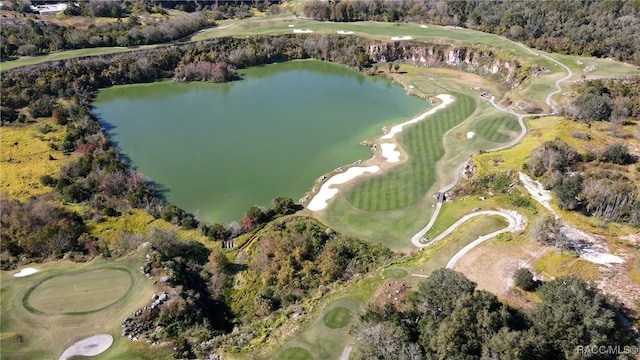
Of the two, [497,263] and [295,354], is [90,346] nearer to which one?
[295,354]

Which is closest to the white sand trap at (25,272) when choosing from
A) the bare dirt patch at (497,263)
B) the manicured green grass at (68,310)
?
the manicured green grass at (68,310)

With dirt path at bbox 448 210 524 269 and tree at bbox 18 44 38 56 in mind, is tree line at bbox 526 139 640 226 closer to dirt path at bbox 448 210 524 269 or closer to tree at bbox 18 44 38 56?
dirt path at bbox 448 210 524 269

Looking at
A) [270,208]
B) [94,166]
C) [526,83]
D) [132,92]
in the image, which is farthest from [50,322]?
[526,83]

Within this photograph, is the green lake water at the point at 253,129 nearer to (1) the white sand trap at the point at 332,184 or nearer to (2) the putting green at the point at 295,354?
(1) the white sand trap at the point at 332,184

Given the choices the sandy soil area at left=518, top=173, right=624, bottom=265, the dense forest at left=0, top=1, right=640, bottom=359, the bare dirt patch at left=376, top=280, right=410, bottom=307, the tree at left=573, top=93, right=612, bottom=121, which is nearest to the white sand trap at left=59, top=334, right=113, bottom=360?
the dense forest at left=0, top=1, right=640, bottom=359

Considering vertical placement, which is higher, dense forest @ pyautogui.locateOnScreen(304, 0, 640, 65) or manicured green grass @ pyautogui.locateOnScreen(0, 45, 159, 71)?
dense forest @ pyautogui.locateOnScreen(304, 0, 640, 65)

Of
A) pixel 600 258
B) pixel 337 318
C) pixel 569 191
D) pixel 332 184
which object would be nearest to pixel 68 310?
pixel 337 318

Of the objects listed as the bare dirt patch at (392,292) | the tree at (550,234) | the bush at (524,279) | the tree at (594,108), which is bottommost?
the bare dirt patch at (392,292)
